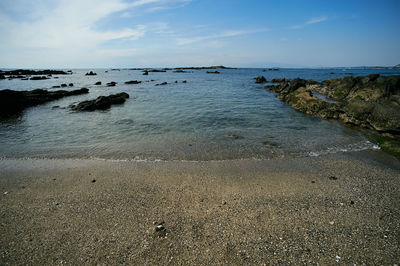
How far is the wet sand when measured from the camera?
384 centimetres

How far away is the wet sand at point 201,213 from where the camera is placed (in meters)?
3.84

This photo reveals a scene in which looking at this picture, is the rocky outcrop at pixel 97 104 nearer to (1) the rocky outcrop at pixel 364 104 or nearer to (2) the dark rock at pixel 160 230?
(2) the dark rock at pixel 160 230

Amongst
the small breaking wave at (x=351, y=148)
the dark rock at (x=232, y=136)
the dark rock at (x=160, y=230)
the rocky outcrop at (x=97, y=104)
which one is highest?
the rocky outcrop at (x=97, y=104)

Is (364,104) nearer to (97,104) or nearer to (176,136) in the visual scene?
(176,136)

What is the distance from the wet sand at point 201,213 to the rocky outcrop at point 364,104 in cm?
622

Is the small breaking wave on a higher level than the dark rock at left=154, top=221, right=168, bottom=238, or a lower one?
higher

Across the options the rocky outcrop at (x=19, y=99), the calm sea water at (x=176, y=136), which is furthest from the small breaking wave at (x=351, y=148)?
the rocky outcrop at (x=19, y=99)

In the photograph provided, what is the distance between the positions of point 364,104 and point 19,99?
35750mm

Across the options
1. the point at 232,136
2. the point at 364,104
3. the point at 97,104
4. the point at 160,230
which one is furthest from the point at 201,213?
the point at 97,104

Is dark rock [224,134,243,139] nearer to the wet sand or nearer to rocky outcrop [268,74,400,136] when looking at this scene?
the wet sand

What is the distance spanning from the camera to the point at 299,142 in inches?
409

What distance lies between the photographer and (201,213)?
496 centimetres

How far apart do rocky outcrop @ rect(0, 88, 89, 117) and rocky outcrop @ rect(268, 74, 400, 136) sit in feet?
100

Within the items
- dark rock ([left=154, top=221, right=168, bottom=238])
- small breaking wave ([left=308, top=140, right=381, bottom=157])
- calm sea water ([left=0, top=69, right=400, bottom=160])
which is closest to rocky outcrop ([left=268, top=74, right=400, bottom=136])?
calm sea water ([left=0, top=69, right=400, bottom=160])
